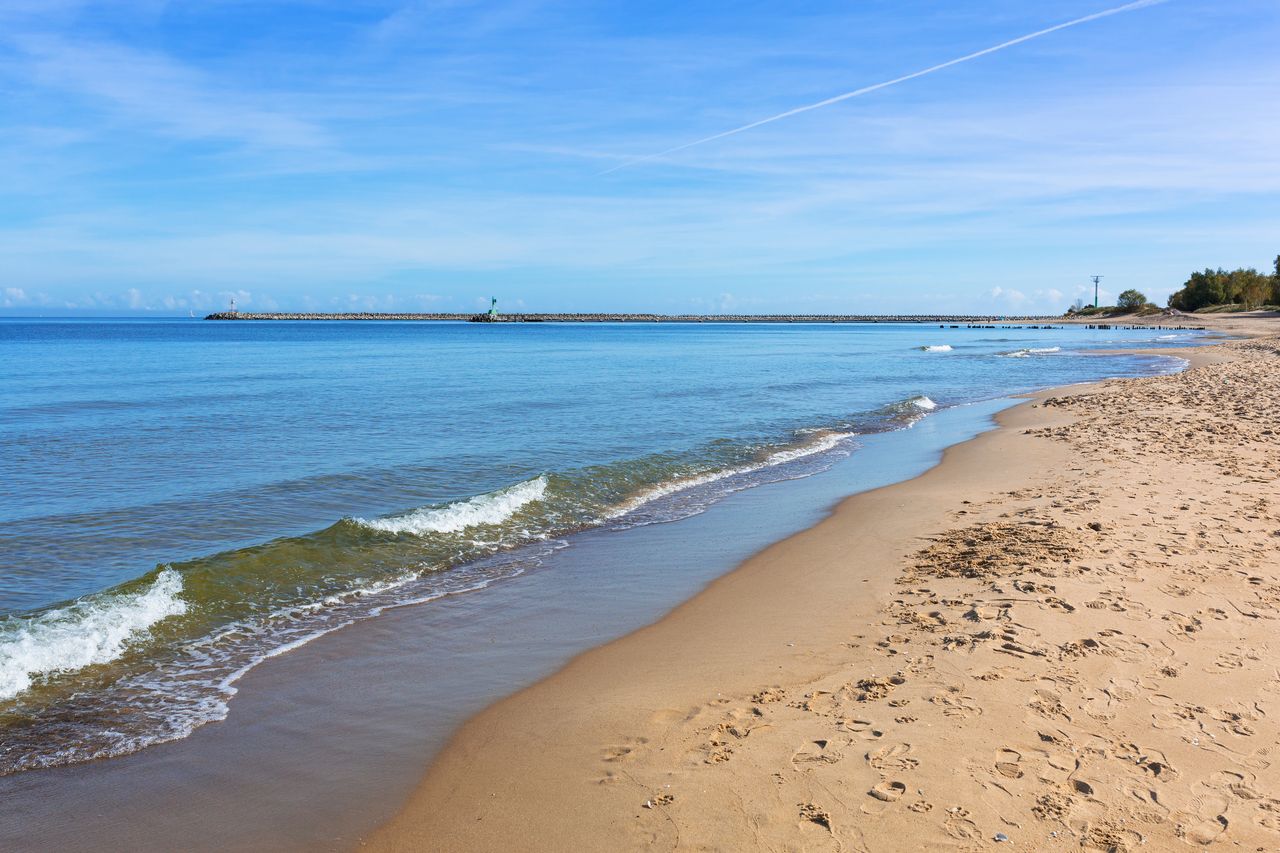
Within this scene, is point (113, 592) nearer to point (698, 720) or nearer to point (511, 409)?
point (698, 720)

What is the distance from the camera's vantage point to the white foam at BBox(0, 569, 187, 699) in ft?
21.6

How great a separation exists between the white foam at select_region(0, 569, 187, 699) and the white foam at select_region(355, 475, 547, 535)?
2.94 m

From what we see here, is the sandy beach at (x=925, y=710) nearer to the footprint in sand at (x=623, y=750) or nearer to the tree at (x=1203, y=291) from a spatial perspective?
the footprint in sand at (x=623, y=750)

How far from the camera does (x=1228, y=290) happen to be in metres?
113

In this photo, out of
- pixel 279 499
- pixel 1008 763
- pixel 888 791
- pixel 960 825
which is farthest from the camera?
pixel 279 499

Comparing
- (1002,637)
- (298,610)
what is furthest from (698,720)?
(298,610)

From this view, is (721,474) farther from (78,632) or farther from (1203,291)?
(1203,291)

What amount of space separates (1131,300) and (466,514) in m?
154

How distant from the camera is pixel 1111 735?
15.1 ft

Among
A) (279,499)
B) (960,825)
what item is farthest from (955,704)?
(279,499)

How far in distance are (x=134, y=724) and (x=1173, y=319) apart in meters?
125

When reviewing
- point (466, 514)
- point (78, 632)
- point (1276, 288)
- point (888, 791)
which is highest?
point (1276, 288)

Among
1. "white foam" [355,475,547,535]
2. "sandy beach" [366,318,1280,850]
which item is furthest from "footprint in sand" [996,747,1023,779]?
"white foam" [355,475,547,535]

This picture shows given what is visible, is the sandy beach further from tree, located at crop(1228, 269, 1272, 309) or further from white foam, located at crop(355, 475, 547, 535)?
tree, located at crop(1228, 269, 1272, 309)
